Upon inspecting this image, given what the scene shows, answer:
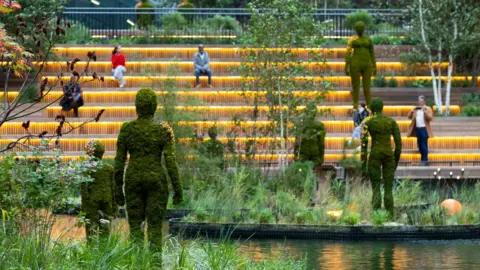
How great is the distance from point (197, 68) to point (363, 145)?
16.5 meters

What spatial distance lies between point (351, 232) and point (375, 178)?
1.75 metres

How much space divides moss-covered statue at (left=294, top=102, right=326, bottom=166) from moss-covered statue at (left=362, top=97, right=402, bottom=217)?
553cm

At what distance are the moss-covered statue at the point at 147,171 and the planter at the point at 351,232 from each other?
521cm

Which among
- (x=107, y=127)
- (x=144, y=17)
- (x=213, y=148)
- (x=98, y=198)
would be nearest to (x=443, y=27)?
(x=107, y=127)

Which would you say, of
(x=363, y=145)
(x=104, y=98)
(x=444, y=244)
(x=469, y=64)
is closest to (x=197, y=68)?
(x=104, y=98)

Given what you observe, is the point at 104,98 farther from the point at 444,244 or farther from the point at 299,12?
the point at 444,244

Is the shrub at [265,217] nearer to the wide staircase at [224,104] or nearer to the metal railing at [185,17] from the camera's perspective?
the wide staircase at [224,104]

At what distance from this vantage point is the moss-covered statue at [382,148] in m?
22.0

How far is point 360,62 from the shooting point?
36219 millimetres

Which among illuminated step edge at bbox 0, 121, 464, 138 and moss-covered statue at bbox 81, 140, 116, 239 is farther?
illuminated step edge at bbox 0, 121, 464, 138

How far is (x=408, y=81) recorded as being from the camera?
4025 cm

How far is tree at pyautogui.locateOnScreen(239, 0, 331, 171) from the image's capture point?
1163 inches

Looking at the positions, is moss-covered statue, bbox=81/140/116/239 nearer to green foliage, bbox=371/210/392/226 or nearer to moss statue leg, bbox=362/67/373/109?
green foliage, bbox=371/210/392/226

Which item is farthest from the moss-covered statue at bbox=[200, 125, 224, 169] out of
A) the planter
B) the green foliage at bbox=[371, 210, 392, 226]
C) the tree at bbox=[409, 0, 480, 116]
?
the tree at bbox=[409, 0, 480, 116]
